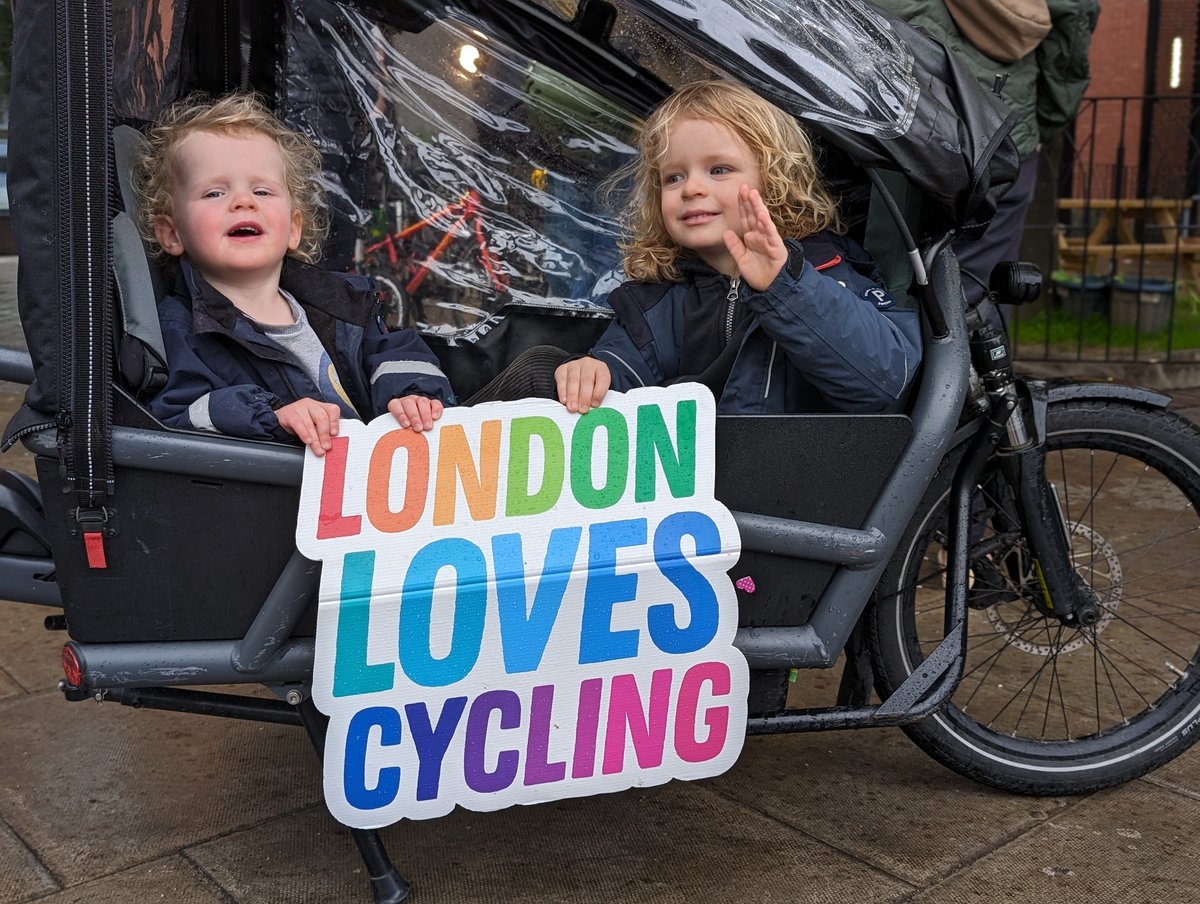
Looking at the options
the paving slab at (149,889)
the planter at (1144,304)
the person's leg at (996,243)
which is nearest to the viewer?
the paving slab at (149,889)

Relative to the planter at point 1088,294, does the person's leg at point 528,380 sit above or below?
below

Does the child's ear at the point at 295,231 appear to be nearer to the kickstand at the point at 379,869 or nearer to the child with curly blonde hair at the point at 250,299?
the child with curly blonde hair at the point at 250,299

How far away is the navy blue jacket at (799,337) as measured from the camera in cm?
206

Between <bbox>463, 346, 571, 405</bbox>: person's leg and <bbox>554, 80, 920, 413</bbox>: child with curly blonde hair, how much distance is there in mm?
88

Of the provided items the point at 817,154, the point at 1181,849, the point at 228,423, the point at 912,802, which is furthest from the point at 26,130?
the point at 1181,849

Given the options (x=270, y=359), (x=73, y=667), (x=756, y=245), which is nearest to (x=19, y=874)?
(x=73, y=667)

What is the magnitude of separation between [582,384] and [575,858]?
0.95 metres

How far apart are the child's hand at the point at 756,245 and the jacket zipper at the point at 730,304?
0.34m

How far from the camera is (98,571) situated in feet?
6.38

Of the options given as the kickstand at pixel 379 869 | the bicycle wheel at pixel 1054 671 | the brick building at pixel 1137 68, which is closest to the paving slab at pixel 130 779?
the kickstand at pixel 379 869

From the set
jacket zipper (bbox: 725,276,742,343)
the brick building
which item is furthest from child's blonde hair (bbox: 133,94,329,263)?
the brick building

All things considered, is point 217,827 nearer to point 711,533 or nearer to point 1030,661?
point 711,533

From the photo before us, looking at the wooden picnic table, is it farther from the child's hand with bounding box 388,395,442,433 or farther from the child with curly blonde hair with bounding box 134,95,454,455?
the child's hand with bounding box 388,395,442,433

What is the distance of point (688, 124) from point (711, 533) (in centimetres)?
83
